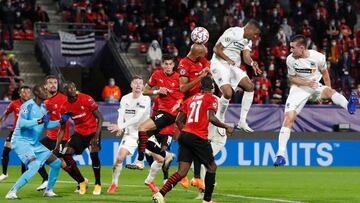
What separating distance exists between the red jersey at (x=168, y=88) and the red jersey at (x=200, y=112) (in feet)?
14.8

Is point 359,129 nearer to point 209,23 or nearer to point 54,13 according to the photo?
point 209,23

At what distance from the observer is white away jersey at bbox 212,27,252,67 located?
65.2ft

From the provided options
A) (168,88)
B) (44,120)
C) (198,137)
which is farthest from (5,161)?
(198,137)

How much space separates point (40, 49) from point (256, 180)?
641 inches

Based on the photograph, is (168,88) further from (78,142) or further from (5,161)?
(5,161)

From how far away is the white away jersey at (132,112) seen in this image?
72.8 ft

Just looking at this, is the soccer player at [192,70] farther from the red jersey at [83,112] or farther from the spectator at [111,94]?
the spectator at [111,94]

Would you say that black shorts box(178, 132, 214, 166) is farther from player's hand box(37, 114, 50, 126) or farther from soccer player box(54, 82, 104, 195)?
soccer player box(54, 82, 104, 195)

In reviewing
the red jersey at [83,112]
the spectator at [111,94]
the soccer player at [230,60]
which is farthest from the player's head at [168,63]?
the spectator at [111,94]

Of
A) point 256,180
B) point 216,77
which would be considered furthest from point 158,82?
point 256,180

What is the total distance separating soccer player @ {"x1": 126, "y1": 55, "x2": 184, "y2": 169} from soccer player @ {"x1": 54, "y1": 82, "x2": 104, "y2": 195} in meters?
0.94

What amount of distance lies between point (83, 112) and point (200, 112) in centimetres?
483

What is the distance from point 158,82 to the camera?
70.9ft

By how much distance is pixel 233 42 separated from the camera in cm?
1997
